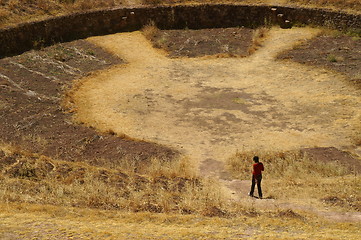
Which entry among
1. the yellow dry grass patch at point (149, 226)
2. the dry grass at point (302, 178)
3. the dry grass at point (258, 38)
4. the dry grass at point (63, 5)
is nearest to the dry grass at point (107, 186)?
the yellow dry grass patch at point (149, 226)

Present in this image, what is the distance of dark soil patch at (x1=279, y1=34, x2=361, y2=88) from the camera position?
81.0ft

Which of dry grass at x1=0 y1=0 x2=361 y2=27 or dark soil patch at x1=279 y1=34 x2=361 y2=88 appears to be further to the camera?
dry grass at x1=0 y1=0 x2=361 y2=27

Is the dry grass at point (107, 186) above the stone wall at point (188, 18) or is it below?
below

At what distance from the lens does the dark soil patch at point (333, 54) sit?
973 inches

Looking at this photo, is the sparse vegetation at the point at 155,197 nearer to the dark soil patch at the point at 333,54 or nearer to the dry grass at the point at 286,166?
the dry grass at the point at 286,166

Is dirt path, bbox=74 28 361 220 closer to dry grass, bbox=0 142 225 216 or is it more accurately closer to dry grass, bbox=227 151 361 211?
dry grass, bbox=227 151 361 211

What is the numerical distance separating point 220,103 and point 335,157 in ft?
22.3

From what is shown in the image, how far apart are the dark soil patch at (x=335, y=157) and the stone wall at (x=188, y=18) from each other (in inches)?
570

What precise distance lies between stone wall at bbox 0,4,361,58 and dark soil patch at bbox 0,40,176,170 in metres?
2.21

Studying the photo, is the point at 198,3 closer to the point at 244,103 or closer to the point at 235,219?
the point at 244,103

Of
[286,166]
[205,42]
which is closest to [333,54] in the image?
[205,42]

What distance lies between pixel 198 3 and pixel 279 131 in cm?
1515

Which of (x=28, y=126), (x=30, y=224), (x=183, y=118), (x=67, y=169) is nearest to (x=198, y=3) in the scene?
(x=183, y=118)

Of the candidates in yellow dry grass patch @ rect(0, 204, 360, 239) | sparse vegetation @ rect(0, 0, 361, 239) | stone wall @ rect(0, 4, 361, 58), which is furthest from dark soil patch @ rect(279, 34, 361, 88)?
yellow dry grass patch @ rect(0, 204, 360, 239)
